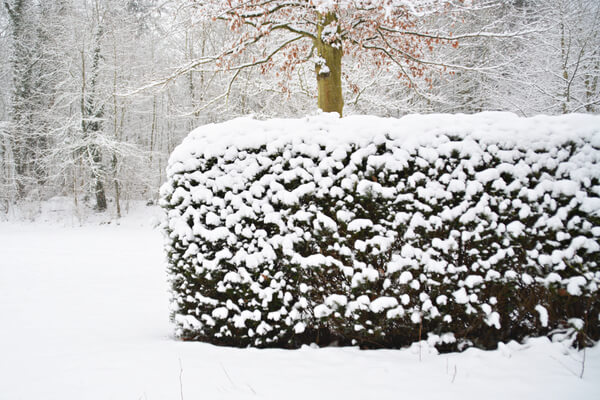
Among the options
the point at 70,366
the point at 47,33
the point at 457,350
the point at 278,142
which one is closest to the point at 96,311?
the point at 70,366

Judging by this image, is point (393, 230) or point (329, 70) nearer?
point (393, 230)

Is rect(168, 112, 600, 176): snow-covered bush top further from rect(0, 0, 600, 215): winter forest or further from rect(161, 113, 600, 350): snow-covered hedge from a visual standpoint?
rect(0, 0, 600, 215): winter forest

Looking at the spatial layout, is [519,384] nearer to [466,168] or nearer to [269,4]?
[466,168]

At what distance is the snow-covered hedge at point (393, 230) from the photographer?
2.59 metres

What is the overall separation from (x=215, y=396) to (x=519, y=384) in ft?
6.52

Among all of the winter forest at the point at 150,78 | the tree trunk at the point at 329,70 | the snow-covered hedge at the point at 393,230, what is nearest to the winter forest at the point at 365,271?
the snow-covered hedge at the point at 393,230

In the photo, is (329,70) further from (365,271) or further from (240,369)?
(240,369)

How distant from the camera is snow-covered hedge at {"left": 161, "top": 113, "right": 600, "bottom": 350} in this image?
8.49 ft

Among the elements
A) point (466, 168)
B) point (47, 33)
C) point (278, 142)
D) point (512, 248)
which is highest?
point (47, 33)

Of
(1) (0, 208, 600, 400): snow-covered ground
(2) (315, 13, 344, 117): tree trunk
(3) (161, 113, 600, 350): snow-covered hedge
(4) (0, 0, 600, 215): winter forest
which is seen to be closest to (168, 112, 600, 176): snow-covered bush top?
(3) (161, 113, 600, 350): snow-covered hedge

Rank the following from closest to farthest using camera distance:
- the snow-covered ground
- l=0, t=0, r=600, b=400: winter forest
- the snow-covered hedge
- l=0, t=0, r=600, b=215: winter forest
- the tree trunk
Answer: the snow-covered ground → l=0, t=0, r=600, b=400: winter forest → the snow-covered hedge → the tree trunk → l=0, t=0, r=600, b=215: winter forest

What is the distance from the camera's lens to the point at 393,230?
275cm

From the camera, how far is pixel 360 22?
5.19 metres

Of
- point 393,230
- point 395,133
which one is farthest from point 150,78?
point 393,230
